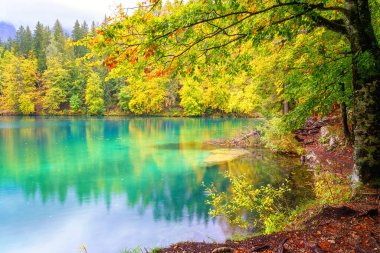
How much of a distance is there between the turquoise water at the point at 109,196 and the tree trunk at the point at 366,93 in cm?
436

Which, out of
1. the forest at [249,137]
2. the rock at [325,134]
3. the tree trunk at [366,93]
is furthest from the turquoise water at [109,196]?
the tree trunk at [366,93]

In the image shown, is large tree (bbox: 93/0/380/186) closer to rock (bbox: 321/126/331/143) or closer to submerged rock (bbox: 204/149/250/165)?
rock (bbox: 321/126/331/143)

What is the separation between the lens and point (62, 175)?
1639 centimetres

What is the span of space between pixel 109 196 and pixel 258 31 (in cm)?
996

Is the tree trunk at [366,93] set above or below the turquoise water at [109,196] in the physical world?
above

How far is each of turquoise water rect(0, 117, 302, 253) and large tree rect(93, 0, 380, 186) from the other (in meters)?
4.79

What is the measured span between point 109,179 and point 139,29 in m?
11.6

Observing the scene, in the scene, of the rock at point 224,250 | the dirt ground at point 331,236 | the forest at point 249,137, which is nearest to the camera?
the dirt ground at point 331,236

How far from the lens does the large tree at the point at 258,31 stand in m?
4.87

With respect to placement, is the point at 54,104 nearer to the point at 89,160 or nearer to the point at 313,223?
the point at 89,160

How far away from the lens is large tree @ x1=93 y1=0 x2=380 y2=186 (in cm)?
487

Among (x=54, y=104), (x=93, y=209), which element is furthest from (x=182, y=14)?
(x=54, y=104)

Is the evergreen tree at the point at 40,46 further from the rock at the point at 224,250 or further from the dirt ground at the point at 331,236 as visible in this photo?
the rock at the point at 224,250

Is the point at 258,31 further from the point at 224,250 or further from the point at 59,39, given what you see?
the point at 59,39
